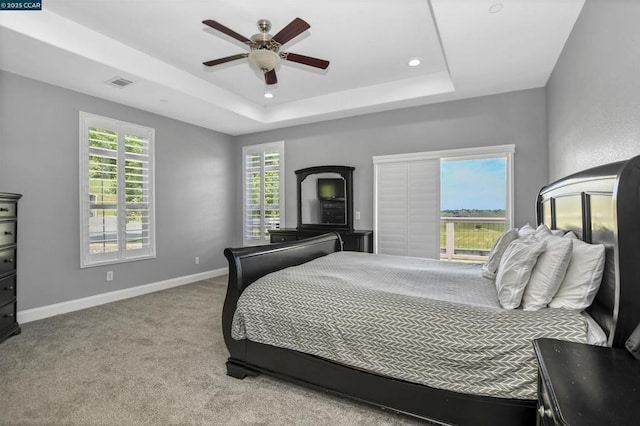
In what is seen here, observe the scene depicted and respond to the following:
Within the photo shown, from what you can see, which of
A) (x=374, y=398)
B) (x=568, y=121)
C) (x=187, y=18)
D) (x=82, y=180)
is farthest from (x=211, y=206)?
(x=568, y=121)

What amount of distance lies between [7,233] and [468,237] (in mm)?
6724

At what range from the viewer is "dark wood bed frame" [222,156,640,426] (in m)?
1.25

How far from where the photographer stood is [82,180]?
3.97 m

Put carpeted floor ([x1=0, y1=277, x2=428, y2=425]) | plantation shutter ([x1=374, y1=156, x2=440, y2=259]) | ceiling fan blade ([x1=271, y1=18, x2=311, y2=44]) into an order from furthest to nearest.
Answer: plantation shutter ([x1=374, y1=156, x2=440, y2=259]) < ceiling fan blade ([x1=271, y1=18, x2=311, y2=44]) < carpeted floor ([x1=0, y1=277, x2=428, y2=425])

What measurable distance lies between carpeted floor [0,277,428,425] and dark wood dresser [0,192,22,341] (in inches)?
6.8

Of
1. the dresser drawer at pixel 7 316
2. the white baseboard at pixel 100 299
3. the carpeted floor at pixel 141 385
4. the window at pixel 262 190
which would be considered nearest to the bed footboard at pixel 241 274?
the carpeted floor at pixel 141 385

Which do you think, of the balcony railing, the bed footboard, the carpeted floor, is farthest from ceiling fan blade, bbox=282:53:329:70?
the balcony railing

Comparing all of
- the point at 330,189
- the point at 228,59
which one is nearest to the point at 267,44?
the point at 228,59

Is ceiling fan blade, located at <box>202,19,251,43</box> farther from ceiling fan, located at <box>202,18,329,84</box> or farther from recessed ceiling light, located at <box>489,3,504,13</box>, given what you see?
recessed ceiling light, located at <box>489,3,504,13</box>

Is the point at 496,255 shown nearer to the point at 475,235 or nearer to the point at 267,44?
the point at 267,44

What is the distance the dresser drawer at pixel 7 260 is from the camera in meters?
2.92

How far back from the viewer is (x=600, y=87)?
2.03m

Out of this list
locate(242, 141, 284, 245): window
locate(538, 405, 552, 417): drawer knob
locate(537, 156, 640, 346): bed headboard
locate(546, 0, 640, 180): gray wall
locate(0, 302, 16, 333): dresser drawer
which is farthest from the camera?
locate(242, 141, 284, 245): window

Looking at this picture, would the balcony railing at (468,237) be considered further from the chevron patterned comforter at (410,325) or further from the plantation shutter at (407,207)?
the chevron patterned comforter at (410,325)
